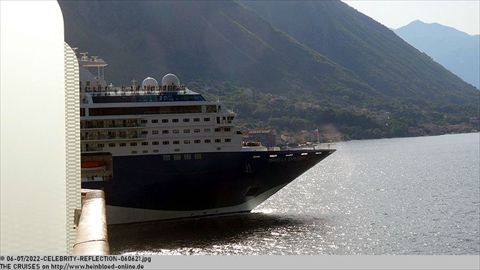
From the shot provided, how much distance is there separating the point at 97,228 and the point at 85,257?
0.63m

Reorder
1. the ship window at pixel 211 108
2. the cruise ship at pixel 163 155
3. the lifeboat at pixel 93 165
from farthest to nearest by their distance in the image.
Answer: the ship window at pixel 211 108 < the cruise ship at pixel 163 155 < the lifeboat at pixel 93 165

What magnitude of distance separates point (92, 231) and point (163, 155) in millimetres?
38830

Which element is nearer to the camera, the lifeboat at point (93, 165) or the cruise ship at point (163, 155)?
the lifeboat at point (93, 165)

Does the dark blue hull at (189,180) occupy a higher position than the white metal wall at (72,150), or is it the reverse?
the white metal wall at (72,150)

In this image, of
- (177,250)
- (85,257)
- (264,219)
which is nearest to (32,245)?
(85,257)

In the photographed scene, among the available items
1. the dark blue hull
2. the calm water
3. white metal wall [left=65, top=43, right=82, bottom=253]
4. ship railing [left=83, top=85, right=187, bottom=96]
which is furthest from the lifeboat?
white metal wall [left=65, top=43, right=82, bottom=253]

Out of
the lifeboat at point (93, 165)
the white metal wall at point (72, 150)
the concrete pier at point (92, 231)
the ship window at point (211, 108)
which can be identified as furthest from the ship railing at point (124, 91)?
A: the white metal wall at point (72, 150)

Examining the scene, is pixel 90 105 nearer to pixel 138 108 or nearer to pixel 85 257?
pixel 138 108

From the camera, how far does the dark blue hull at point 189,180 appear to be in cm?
4344

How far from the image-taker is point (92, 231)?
17.4ft

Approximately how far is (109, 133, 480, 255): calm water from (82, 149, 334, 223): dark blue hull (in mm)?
1252

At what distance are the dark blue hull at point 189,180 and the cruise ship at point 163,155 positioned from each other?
0.06 metres

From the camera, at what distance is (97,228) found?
540cm

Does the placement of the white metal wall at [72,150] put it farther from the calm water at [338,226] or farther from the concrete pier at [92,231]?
the calm water at [338,226]
